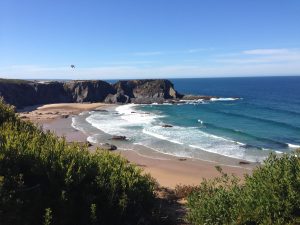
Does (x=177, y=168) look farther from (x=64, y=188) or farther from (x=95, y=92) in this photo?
(x=95, y=92)

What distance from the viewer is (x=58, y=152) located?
43.9 ft

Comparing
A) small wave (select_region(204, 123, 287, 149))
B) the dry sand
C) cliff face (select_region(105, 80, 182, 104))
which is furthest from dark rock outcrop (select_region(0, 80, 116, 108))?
small wave (select_region(204, 123, 287, 149))

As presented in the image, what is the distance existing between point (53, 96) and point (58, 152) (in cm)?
8615

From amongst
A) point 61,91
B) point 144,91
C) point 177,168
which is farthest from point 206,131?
point 61,91

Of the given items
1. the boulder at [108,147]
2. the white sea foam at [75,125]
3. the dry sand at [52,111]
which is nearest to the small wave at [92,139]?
the boulder at [108,147]

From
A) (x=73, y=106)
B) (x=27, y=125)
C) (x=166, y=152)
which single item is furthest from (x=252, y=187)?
(x=73, y=106)

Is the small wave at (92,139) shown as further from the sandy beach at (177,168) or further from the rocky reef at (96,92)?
the rocky reef at (96,92)

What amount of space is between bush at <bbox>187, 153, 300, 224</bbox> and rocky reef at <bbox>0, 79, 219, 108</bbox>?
81.5 m

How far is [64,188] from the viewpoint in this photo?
12.0 m

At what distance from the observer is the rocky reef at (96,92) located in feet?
304

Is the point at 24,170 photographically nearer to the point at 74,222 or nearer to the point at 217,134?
the point at 74,222

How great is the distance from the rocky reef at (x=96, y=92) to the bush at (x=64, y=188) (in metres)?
77.9

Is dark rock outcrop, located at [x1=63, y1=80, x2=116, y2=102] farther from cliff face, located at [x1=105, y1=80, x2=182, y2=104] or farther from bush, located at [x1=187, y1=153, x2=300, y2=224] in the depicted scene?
bush, located at [x1=187, y1=153, x2=300, y2=224]

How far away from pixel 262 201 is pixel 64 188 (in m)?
5.99
